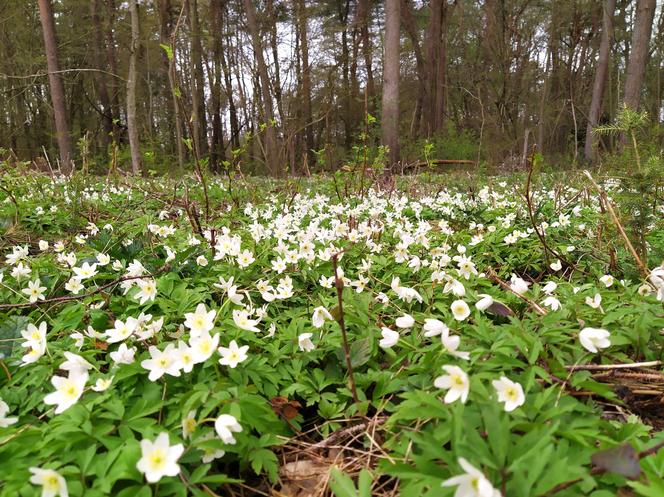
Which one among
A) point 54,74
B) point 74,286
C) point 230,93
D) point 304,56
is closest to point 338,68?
point 304,56

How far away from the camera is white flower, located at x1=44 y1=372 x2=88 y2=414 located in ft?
4.50

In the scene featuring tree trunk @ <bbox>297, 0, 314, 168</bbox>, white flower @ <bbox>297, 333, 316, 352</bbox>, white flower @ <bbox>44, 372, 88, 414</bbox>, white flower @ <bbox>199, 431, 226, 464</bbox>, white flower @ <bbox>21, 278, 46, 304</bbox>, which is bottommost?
white flower @ <bbox>199, 431, 226, 464</bbox>

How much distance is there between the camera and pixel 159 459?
3.75 ft

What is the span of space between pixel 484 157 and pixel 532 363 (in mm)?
14922

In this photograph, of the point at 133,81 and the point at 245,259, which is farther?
the point at 133,81

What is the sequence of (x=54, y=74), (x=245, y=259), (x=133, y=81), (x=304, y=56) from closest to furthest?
(x=245, y=259) → (x=133, y=81) → (x=54, y=74) → (x=304, y=56)

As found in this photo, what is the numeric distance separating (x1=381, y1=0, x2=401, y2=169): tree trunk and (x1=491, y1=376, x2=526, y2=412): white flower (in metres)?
10.5

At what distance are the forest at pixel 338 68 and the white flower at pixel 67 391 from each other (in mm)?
10421

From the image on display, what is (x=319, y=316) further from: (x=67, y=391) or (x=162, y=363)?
(x=67, y=391)

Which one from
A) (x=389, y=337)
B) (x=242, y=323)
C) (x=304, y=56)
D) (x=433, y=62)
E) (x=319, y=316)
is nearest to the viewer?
(x=389, y=337)

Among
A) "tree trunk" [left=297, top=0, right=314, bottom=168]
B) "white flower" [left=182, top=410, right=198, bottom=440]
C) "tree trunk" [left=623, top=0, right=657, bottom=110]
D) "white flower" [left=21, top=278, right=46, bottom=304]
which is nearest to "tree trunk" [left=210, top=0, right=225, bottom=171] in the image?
"tree trunk" [left=297, top=0, right=314, bottom=168]

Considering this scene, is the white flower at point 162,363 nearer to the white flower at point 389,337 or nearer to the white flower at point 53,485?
the white flower at point 53,485

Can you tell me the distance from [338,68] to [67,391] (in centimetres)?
2259

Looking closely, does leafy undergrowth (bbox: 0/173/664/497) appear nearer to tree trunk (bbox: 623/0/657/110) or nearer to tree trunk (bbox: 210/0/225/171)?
tree trunk (bbox: 623/0/657/110)
